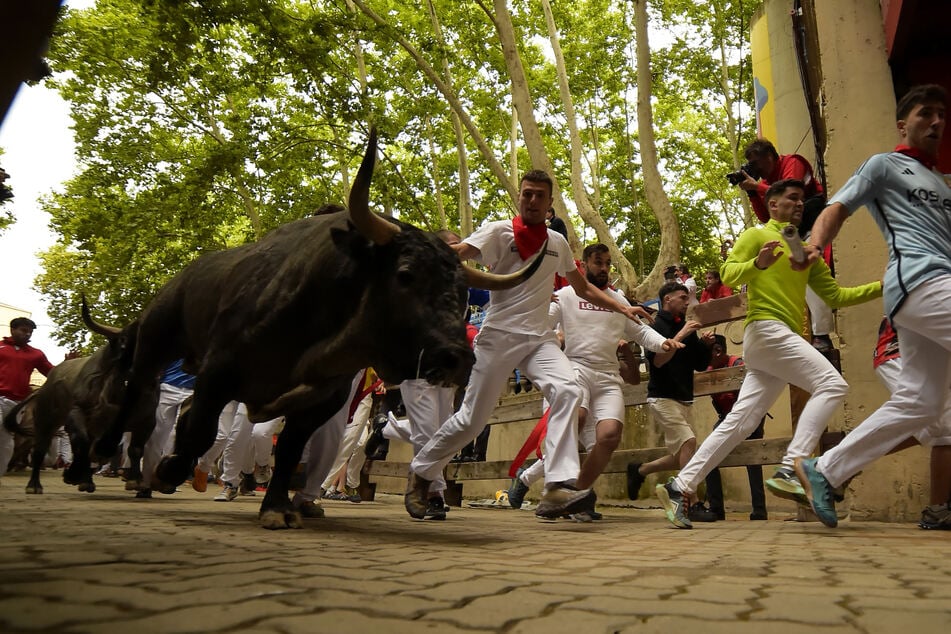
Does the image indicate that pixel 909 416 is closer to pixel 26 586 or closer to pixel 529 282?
pixel 529 282

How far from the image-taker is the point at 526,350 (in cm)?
587

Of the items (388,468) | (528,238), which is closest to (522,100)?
(388,468)

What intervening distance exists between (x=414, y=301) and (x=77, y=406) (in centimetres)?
783

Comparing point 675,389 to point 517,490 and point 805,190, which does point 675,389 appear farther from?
point 805,190

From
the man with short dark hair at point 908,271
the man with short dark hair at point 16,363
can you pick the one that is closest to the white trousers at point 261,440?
the man with short dark hair at point 16,363

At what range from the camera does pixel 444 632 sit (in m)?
1.77

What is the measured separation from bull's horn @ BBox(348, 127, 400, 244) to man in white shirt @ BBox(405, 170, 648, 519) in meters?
1.37

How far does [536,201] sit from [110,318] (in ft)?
89.9

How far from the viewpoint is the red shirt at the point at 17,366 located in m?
10.4

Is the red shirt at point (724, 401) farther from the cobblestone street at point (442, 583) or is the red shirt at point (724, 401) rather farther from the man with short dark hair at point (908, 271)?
the cobblestone street at point (442, 583)

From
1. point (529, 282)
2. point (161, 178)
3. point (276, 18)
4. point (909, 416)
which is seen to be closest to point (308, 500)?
point (529, 282)

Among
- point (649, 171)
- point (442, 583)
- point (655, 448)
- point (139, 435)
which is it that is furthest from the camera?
point (649, 171)

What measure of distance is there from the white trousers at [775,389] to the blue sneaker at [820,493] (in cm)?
21

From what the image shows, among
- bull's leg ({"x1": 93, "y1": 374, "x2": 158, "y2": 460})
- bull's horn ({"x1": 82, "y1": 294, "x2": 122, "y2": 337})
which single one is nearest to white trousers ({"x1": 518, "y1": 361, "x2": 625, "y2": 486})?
bull's leg ({"x1": 93, "y1": 374, "x2": 158, "y2": 460})
